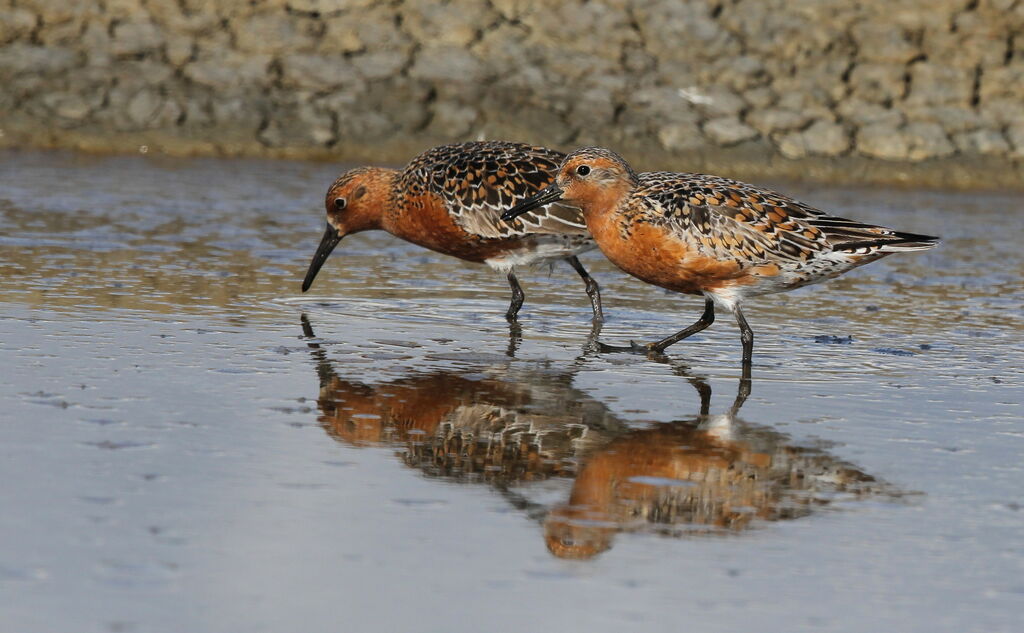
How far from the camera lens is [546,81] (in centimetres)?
2005

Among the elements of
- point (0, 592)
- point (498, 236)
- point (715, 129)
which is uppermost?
point (715, 129)

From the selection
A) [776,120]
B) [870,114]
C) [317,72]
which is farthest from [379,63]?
[870,114]

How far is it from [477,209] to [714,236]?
2231 millimetres

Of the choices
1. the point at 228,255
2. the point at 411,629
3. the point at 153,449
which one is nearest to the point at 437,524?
the point at 411,629

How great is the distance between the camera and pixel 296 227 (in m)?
15.4

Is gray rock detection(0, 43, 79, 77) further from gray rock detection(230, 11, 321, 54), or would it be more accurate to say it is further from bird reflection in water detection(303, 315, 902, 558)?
bird reflection in water detection(303, 315, 902, 558)

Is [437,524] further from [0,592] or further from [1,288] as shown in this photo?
[1,288]

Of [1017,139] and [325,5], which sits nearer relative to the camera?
[1017,139]

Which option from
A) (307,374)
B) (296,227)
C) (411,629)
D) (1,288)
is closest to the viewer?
(411,629)

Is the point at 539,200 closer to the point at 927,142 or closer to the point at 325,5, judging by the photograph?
the point at 927,142

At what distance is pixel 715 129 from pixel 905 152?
2418 mm

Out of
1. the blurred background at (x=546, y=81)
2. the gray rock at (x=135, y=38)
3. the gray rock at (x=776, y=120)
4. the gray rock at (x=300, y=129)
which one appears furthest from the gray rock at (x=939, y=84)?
the gray rock at (x=135, y=38)

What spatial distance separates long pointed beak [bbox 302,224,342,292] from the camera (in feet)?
39.1

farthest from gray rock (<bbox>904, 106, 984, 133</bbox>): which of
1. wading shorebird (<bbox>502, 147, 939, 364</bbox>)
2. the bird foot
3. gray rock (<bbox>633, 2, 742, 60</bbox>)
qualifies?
the bird foot
